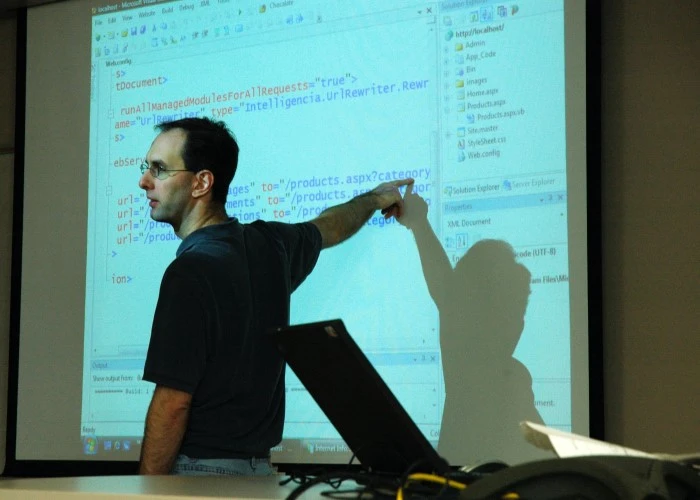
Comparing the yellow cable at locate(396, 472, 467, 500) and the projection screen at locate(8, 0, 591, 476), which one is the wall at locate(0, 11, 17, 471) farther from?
the yellow cable at locate(396, 472, 467, 500)

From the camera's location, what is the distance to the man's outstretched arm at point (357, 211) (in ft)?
8.93

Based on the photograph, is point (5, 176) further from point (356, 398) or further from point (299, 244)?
point (356, 398)

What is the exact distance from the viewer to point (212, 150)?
3.02m

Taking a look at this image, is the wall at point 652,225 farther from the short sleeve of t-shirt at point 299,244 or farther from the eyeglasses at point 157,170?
the eyeglasses at point 157,170

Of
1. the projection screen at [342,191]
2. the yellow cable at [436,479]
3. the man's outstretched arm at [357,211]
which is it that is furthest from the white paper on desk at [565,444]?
the man's outstretched arm at [357,211]

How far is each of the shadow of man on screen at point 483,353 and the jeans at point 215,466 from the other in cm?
53

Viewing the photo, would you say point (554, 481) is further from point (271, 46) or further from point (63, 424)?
point (63, 424)

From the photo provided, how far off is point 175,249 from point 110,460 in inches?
29.1

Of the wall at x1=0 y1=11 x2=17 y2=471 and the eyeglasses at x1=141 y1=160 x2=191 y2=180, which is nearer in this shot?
the eyeglasses at x1=141 y1=160 x2=191 y2=180

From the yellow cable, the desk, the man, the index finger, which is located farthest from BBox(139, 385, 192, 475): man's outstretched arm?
the yellow cable

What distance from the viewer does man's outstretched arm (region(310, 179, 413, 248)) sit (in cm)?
272

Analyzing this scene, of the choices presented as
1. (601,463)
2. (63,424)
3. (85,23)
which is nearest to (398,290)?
(63,424)

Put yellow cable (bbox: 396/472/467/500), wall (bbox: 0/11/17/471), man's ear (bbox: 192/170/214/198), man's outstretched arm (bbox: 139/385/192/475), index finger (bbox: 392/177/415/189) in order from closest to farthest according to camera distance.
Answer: yellow cable (bbox: 396/472/467/500)
man's outstretched arm (bbox: 139/385/192/475)
index finger (bbox: 392/177/415/189)
man's ear (bbox: 192/170/214/198)
wall (bbox: 0/11/17/471)

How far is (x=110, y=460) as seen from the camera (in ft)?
10.0
